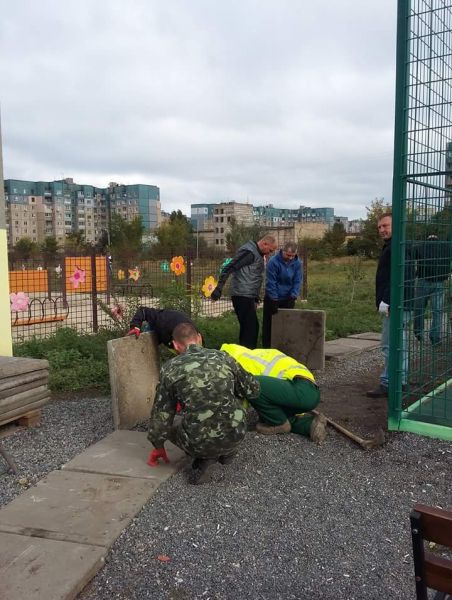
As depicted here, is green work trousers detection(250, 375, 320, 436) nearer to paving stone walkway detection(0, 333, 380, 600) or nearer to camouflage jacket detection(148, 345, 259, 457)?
camouflage jacket detection(148, 345, 259, 457)

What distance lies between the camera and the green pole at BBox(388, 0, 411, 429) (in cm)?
409

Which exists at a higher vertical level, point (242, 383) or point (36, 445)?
point (242, 383)

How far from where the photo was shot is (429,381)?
5.04 meters

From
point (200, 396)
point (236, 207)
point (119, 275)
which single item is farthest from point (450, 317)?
point (236, 207)

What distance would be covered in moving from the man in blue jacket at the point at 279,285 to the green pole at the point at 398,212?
3.03m

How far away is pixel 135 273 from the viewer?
9.38m

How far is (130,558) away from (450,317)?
377 cm

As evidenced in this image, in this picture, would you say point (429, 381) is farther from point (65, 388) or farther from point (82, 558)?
point (65, 388)

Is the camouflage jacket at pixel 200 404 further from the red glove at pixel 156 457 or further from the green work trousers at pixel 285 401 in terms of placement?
the green work trousers at pixel 285 401

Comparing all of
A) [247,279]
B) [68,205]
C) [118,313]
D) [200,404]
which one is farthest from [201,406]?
[68,205]

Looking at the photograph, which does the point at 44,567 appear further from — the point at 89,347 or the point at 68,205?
the point at 68,205

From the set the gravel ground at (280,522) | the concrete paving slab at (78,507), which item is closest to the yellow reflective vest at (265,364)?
the gravel ground at (280,522)

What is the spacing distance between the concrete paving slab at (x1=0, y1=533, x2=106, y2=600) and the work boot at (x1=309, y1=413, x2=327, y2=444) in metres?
2.03

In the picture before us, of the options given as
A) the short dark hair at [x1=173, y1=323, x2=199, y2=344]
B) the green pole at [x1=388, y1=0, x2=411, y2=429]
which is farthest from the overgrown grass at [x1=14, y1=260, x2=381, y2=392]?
the green pole at [x1=388, y1=0, x2=411, y2=429]
